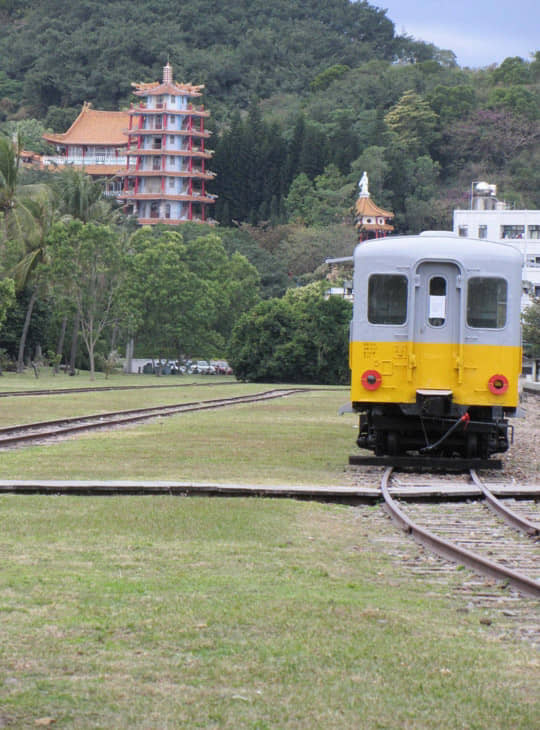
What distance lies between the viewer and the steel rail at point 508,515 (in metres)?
10.5

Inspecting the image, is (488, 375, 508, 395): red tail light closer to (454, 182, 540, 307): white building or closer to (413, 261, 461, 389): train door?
(413, 261, 461, 389): train door

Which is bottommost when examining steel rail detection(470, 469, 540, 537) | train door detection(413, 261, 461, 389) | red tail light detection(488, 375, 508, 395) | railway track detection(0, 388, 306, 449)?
Result: railway track detection(0, 388, 306, 449)

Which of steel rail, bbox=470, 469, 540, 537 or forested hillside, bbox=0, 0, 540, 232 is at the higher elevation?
forested hillside, bbox=0, 0, 540, 232

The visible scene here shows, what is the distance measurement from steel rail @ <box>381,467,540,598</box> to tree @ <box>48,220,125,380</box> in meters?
44.5

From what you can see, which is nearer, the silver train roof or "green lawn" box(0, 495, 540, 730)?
"green lawn" box(0, 495, 540, 730)

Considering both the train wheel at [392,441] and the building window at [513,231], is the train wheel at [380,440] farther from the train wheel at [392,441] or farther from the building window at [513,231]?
the building window at [513,231]

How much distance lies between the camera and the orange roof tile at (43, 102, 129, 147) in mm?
112812

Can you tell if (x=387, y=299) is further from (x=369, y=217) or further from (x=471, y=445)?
(x=369, y=217)

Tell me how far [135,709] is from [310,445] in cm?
1537

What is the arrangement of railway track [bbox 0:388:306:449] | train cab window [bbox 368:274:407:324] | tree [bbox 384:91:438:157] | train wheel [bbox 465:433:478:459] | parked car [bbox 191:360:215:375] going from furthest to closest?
tree [bbox 384:91:438:157], parked car [bbox 191:360:215:375], railway track [bbox 0:388:306:449], train wheel [bbox 465:433:478:459], train cab window [bbox 368:274:407:324]

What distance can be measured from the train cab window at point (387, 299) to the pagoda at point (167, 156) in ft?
286

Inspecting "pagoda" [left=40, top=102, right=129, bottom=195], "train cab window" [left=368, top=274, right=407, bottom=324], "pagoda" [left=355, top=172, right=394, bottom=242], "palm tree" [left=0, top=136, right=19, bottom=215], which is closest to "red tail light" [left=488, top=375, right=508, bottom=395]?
"train cab window" [left=368, top=274, right=407, bottom=324]

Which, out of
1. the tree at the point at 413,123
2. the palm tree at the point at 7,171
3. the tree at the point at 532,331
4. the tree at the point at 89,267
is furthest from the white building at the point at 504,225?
the palm tree at the point at 7,171

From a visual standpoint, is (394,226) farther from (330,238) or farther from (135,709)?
(135,709)
